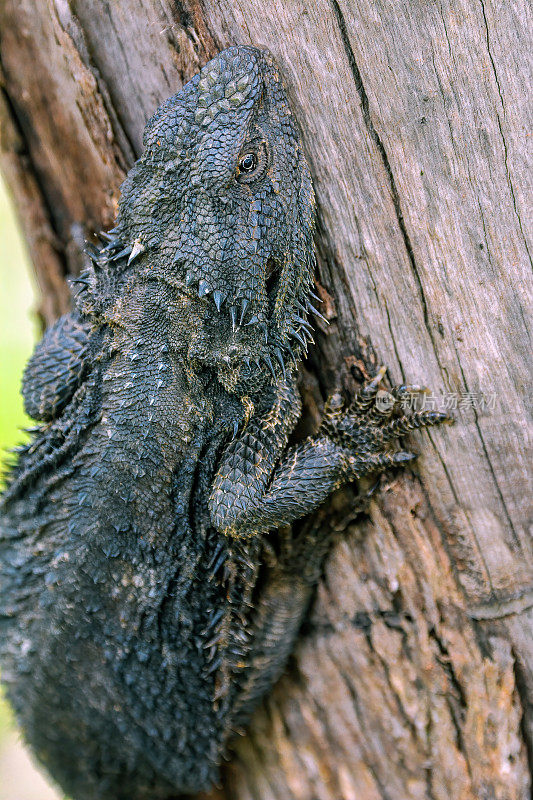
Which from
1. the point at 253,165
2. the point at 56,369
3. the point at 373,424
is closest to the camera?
the point at 253,165

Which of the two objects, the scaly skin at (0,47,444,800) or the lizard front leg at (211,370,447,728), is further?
the lizard front leg at (211,370,447,728)

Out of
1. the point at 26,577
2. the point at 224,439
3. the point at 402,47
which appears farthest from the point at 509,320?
the point at 26,577

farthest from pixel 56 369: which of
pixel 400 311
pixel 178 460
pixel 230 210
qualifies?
pixel 400 311

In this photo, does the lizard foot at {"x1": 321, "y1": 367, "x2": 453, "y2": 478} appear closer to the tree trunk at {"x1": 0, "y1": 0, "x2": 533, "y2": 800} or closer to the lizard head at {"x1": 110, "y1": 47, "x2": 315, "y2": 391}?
the tree trunk at {"x1": 0, "y1": 0, "x2": 533, "y2": 800}

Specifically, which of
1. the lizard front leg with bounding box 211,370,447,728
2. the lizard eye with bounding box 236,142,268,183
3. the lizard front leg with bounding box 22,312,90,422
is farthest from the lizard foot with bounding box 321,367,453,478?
the lizard front leg with bounding box 22,312,90,422

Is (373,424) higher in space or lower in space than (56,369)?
lower

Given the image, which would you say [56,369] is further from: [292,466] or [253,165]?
[253,165]
